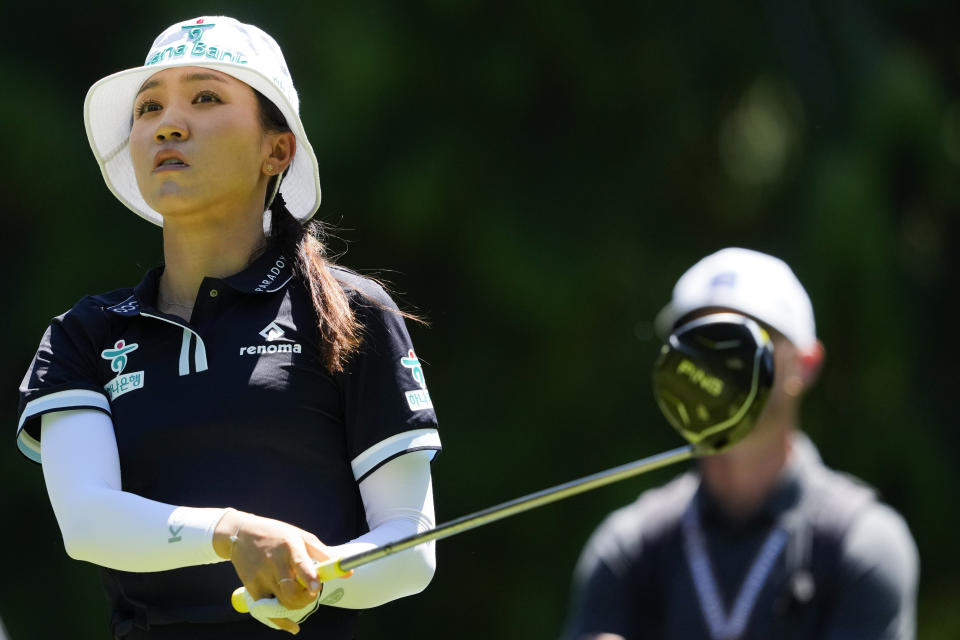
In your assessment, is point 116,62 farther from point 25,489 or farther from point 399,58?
point 25,489

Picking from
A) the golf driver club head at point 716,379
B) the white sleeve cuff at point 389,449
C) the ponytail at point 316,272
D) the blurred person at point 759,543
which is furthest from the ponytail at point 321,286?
the blurred person at point 759,543

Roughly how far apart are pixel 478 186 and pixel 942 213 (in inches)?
69.4

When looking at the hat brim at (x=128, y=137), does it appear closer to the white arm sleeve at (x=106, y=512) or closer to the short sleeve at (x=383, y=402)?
the short sleeve at (x=383, y=402)

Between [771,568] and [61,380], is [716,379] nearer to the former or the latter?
[771,568]

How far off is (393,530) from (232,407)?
26 centimetres

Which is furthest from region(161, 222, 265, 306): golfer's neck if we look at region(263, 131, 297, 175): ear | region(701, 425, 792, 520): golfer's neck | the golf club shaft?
region(701, 425, 792, 520): golfer's neck

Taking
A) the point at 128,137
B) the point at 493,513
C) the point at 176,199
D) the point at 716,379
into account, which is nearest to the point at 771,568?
the point at 716,379

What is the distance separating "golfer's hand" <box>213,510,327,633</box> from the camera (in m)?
1.86

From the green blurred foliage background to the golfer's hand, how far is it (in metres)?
3.50

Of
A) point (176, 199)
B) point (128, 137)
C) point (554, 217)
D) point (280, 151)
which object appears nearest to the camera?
point (176, 199)

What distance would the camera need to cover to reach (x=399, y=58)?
5.53 meters

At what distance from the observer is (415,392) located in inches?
82.7

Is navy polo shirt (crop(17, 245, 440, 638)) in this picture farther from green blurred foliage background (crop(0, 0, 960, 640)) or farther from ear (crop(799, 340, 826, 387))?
green blurred foliage background (crop(0, 0, 960, 640))

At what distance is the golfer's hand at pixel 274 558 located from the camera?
186 centimetres
